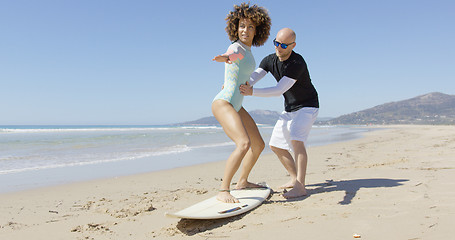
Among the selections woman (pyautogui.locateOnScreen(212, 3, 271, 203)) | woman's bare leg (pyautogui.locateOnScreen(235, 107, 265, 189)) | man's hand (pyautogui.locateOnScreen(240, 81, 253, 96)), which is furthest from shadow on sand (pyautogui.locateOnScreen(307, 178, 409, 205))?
man's hand (pyautogui.locateOnScreen(240, 81, 253, 96))

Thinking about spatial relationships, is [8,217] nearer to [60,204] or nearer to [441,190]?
[60,204]

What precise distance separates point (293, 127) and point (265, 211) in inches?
49.7

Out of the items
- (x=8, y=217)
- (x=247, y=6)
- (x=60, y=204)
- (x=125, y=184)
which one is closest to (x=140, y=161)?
(x=125, y=184)

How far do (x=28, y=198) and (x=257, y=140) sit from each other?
12.1 feet

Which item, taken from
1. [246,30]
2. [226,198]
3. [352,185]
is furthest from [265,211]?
[246,30]

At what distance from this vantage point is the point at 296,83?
4184mm

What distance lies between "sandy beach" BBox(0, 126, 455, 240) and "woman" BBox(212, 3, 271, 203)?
22.9 inches

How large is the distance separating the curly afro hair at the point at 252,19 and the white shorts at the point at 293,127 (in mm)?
1098

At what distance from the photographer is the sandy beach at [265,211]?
8.71 ft

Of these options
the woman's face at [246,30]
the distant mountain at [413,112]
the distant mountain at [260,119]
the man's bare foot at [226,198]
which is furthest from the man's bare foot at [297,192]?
the distant mountain at [260,119]

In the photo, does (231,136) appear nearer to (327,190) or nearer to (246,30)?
(246,30)

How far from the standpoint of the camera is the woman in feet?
11.4

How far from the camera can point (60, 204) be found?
4.59 metres

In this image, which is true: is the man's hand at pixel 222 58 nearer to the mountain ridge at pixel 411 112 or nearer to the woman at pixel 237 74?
the woman at pixel 237 74
